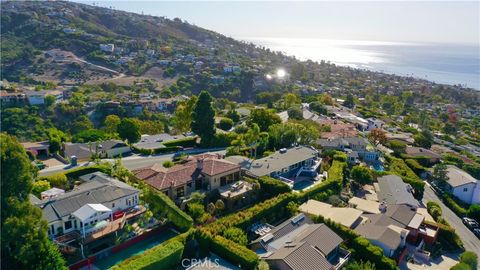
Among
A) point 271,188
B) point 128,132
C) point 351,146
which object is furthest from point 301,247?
point 128,132

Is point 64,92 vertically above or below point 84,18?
below

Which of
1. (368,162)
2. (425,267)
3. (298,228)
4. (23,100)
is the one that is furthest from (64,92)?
(425,267)

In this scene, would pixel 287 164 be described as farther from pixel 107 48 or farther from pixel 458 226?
pixel 107 48

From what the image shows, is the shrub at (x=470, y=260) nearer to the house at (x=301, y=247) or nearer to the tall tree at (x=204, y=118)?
the house at (x=301, y=247)

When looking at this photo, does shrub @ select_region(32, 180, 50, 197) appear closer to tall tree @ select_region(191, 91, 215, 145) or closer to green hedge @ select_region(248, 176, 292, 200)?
green hedge @ select_region(248, 176, 292, 200)

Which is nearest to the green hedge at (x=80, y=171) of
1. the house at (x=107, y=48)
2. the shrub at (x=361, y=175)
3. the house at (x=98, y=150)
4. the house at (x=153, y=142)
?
the house at (x=98, y=150)

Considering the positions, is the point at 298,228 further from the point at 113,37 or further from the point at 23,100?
the point at 113,37
